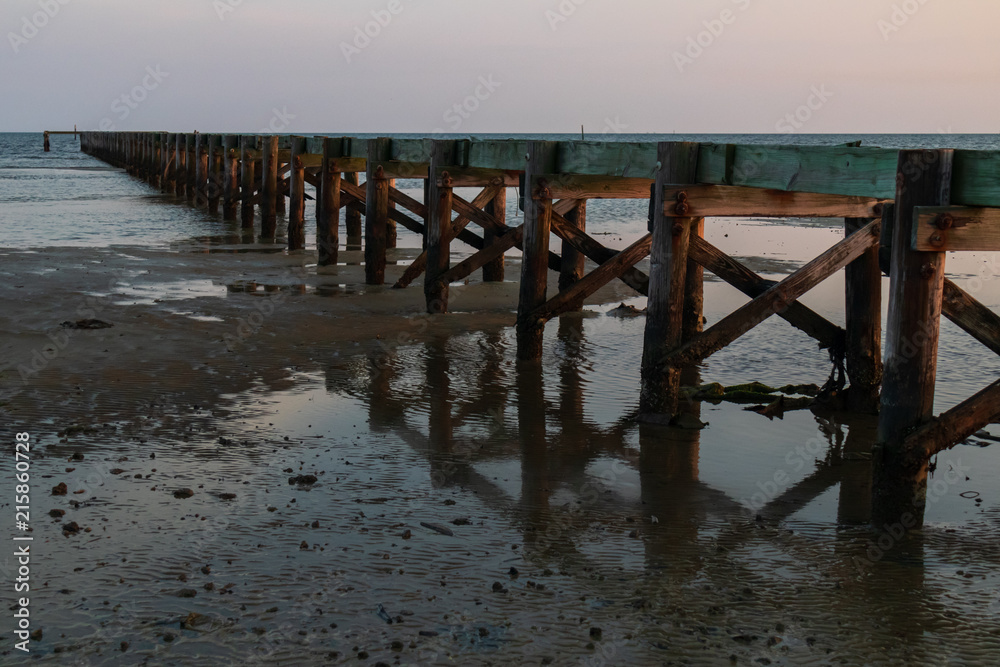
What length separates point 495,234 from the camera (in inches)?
439

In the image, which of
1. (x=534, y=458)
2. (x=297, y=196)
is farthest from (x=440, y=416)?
(x=297, y=196)

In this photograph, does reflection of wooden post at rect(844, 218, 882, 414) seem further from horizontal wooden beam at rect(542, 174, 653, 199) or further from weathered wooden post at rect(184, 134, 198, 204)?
weathered wooden post at rect(184, 134, 198, 204)

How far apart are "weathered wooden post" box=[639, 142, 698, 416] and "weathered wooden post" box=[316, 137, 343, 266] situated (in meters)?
7.83

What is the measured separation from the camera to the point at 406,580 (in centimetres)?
402

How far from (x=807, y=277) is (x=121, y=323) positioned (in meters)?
6.15

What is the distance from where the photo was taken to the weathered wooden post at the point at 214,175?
23.6m

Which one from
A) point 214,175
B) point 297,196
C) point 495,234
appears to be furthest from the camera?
point 214,175

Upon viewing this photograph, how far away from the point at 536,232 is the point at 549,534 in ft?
14.4

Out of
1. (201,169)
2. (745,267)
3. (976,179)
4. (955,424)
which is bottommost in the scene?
(955,424)

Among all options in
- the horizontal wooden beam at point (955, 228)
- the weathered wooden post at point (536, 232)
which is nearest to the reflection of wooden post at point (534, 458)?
the weathered wooden post at point (536, 232)

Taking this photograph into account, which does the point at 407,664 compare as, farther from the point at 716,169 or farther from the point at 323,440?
the point at 716,169

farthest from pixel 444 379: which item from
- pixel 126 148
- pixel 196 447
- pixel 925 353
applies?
pixel 126 148

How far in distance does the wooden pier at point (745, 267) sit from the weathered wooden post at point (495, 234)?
1.0 inches

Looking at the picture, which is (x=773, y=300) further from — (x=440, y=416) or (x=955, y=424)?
(x=440, y=416)
